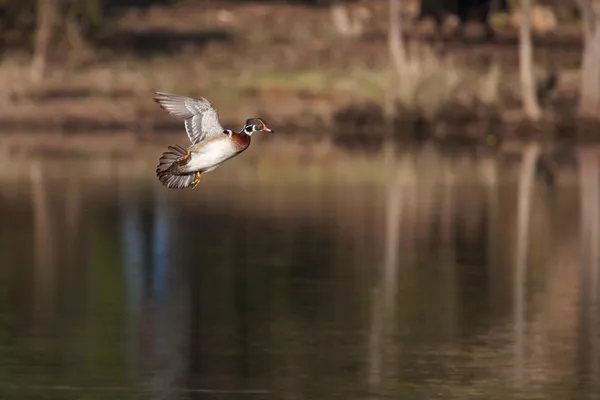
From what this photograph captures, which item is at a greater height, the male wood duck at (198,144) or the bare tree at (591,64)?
the bare tree at (591,64)

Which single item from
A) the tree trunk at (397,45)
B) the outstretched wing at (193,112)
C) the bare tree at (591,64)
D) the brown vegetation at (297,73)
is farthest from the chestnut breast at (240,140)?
the tree trunk at (397,45)

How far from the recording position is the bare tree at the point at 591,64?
50.1m

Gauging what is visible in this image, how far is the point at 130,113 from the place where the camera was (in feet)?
175

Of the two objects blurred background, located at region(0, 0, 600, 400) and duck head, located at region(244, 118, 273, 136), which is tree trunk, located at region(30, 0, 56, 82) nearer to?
blurred background, located at region(0, 0, 600, 400)

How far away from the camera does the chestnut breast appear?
43.5 ft

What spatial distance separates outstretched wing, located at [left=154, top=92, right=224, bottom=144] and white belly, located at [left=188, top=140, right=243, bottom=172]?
1.70 ft

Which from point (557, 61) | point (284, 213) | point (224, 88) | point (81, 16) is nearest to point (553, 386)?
point (284, 213)

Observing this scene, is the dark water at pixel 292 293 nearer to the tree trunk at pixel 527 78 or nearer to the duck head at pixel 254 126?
the duck head at pixel 254 126

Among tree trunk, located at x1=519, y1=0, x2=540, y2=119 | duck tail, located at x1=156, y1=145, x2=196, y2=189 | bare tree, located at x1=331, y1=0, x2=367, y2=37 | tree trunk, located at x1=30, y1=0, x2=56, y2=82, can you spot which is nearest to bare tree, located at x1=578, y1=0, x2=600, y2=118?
tree trunk, located at x1=519, y1=0, x2=540, y2=119

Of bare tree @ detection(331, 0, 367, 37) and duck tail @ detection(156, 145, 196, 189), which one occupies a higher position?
bare tree @ detection(331, 0, 367, 37)

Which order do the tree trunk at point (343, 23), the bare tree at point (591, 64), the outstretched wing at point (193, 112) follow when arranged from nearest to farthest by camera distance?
the outstretched wing at point (193, 112) < the bare tree at point (591, 64) < the tree trunk at point (343, 23)

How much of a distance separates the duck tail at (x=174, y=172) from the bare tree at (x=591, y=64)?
121ft

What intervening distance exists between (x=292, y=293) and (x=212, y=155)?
38.4ft

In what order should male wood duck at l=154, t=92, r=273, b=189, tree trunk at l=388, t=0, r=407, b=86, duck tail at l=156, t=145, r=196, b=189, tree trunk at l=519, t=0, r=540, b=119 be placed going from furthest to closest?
tree trunk at l=388, t=0, r=407, b=86 < tree trunk at l=519, t=0, r=540, b=119 < duck tail at l=156, t=145, r=196, b=189 < male wood duck at l=154, t=92, r=273, b=189
